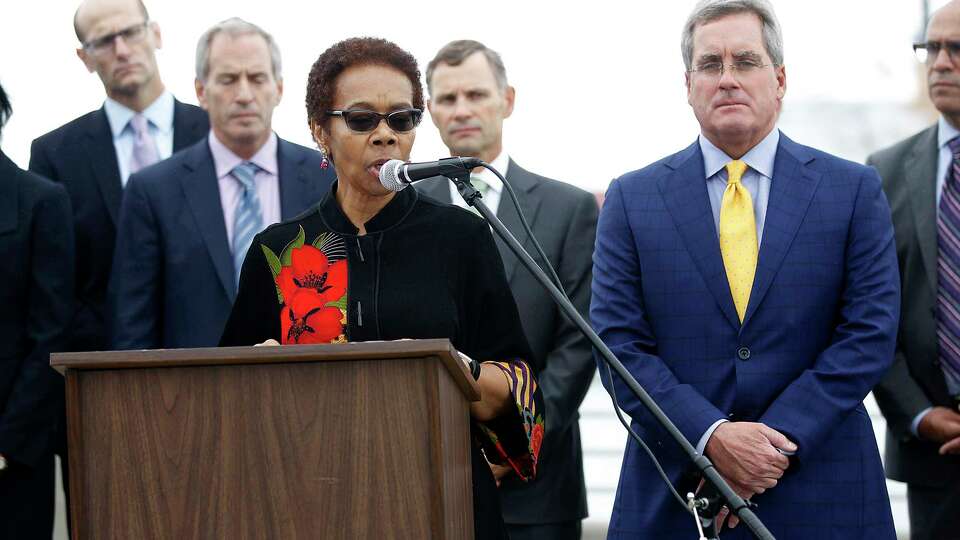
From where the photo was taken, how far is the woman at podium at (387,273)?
3070mm

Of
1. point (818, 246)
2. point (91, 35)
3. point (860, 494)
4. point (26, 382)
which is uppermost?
point (91, 35)

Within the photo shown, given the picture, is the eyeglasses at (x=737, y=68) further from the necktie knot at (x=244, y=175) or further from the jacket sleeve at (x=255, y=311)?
the necktie knot at (x=244, y=175)

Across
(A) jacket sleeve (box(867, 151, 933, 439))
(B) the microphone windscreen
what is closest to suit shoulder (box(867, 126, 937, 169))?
(A) jacket sleeve (box(867, 151, 933, 439))

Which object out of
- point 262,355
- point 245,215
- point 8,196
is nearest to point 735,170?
point 262,355

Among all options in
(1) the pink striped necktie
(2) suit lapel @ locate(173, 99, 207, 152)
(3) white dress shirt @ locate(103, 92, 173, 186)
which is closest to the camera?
(1) the pink striped necktie

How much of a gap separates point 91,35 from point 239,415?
9.84 ft

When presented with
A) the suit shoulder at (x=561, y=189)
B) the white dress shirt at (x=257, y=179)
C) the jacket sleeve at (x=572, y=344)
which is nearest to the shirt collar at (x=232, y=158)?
the white dress shirt at (x=257, y=179)

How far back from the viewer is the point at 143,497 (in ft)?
8.39

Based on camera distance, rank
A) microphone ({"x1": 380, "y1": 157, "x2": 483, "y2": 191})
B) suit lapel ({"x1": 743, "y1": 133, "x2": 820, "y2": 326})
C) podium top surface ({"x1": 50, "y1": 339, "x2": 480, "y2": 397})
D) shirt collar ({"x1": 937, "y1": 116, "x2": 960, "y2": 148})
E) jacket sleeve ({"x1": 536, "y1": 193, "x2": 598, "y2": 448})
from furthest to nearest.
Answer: shirt collar ({"x1": 937, "y1": 116, "x2": 960, "y2": 148}) < jacket sleeve ({"x1": 536, "y1": 193, "x2": 598, "y2": 448}) < suit lapel ({"x1": 743, "y1": 133, "x2": 820, "y2": 326}) < microphone ({"x1": 380, "y1": 157, "x2": 483, "y2": 191}) < podium top surface ({"x1": 50, "y1": 339, "x2": 480, "y2": 397})

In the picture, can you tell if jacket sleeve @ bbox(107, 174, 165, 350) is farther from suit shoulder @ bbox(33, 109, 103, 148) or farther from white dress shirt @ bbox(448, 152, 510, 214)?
white dress shirt @ bbox(448, 152, 510, 214)

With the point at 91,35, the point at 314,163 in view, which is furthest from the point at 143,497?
the point at 91,35

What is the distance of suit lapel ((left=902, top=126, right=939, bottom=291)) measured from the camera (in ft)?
14.2

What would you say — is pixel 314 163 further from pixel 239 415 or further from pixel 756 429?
pixel 239 415

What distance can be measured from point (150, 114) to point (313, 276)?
7.27ft
